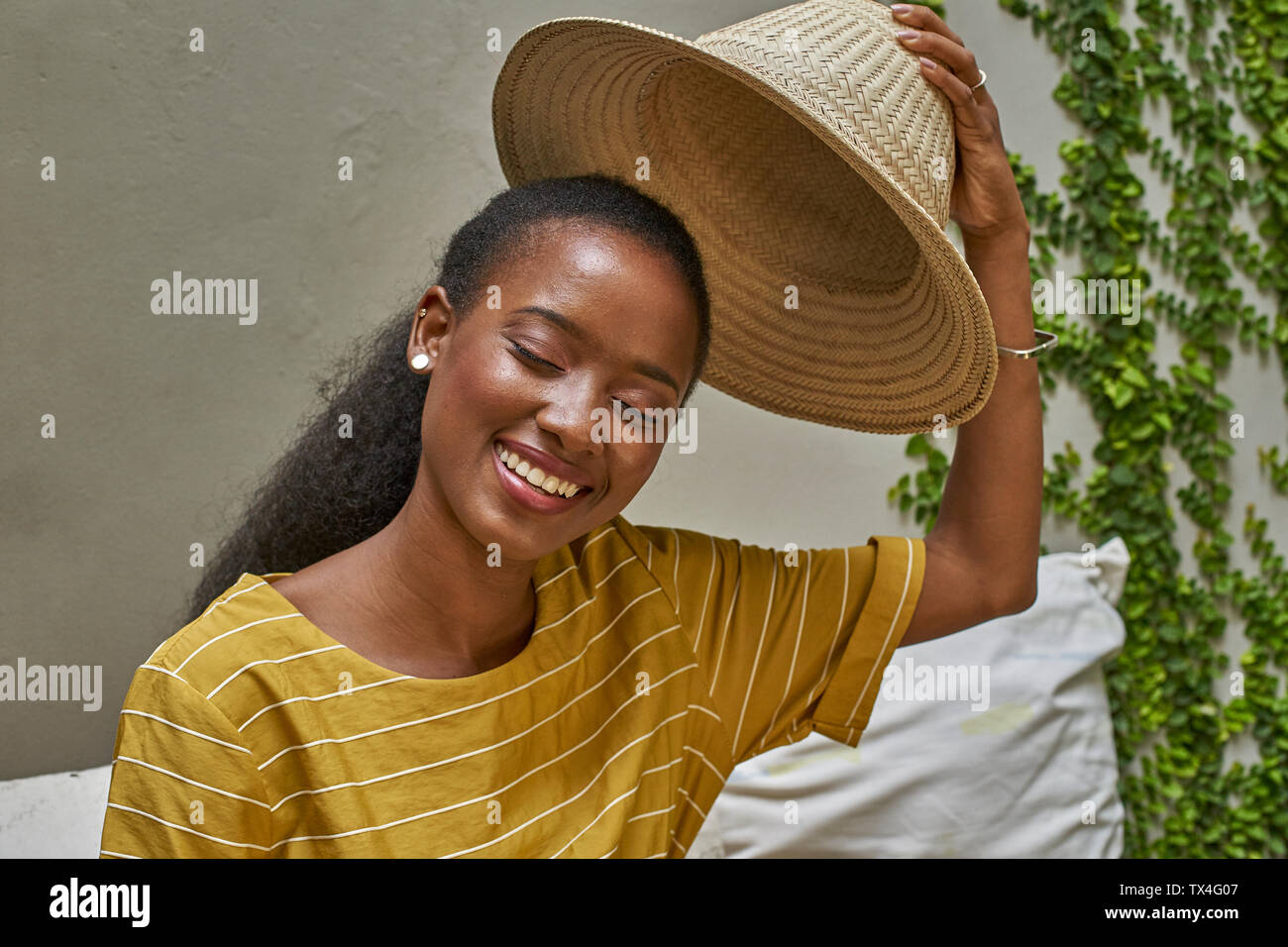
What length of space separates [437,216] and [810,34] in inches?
36.6

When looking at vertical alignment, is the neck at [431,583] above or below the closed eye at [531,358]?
below

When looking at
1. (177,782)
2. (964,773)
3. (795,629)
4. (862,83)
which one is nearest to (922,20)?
(862,83)

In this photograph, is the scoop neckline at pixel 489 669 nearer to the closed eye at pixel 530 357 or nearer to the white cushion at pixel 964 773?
the closed eye at pixel 530 357

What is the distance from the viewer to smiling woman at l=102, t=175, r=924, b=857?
2.58ft

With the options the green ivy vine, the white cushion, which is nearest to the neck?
the white cushion

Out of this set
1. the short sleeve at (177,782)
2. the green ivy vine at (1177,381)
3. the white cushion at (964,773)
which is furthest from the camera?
the green ivy vine at (1177,381)

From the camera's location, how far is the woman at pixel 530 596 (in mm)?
794

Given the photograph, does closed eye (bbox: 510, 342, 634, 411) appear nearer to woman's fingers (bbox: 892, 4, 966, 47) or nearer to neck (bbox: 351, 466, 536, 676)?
neck (bbox: 351, 466, 536, 676)

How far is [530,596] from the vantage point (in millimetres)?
985

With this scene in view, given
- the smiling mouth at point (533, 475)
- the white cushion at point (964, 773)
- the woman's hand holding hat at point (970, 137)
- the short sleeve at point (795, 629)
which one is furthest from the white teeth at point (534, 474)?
the white cushion at point (964, 773)

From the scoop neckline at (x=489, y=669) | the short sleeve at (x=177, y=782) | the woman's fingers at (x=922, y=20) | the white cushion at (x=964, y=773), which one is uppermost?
the woman's fingers at (x=922, y=20)

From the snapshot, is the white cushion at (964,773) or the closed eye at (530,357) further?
the white cushion at (964,773)

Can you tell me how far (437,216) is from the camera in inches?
66.5

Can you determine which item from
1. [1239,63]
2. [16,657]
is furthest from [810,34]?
[1239,63]
